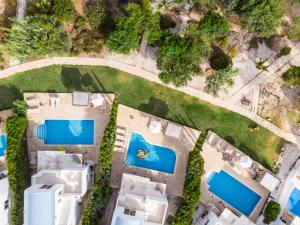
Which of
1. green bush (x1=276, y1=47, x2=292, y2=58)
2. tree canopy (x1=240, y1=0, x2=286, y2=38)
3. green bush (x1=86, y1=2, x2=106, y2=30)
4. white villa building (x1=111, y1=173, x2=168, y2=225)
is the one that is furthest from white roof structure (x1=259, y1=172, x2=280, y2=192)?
green bush (x1=86, y1=2, x2=106, y2=30)

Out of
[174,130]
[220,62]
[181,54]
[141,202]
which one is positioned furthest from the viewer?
[174,130]

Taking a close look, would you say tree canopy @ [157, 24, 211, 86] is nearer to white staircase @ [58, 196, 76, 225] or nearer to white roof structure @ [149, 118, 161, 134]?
white roof structure @ [149, 118, 161, 134]

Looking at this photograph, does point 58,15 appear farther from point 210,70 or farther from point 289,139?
point 289,139

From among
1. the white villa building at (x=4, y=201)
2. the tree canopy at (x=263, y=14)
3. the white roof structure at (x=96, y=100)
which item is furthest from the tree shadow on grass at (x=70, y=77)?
the tree canopy at (x=263, y=14)

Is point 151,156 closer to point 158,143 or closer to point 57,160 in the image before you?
point 158,143

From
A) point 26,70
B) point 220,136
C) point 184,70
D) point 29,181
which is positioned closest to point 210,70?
point 184,70

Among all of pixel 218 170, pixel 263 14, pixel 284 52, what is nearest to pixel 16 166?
pixel 218 170
